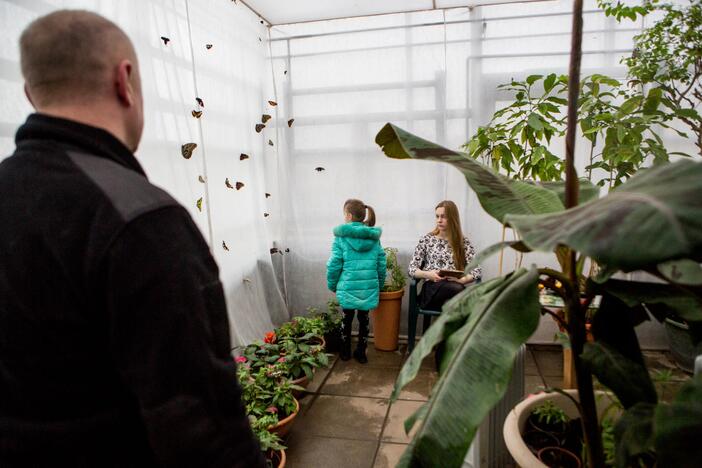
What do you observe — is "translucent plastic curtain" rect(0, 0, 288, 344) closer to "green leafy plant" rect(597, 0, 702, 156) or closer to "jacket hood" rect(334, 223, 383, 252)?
"jacket hood" rect(334, 223, 383, 252)

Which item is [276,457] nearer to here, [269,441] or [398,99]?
[269,441]

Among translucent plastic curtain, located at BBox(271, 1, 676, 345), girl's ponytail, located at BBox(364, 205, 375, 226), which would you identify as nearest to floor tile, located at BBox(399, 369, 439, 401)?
translucent plastic curtain, located at BBox(271, 1, 676, 345)

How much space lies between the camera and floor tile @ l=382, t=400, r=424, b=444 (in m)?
2.57

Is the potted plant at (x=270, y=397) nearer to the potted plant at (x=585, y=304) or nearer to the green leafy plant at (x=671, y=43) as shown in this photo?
the potted plant at (x=585, y=304)

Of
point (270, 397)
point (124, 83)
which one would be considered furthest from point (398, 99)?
point (124, 83)

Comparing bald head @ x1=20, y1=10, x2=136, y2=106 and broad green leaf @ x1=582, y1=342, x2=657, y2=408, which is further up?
bald head @ x1=20, y1=10, x2=136, y2=106

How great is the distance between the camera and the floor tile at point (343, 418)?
8.72ft

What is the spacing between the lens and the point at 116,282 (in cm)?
75

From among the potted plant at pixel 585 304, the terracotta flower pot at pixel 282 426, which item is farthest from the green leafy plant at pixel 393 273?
the potted plant at pixel 585 304

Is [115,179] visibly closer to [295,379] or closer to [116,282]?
[116,282]

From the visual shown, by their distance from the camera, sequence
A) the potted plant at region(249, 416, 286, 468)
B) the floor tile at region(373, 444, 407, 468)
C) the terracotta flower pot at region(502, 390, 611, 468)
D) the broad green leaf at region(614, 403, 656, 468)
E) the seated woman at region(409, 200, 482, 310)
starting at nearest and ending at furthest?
1. the broad green leaf at region(614, 403, 656, 468)
2. the terracotta flower pot at region(502, 390, 611, 468)
3. the potted plant at region(249, 416, 286, 468)
4. the floor tile at region(373, 444, 407, 468)
5. the seated woman at region(409, 200, 482, 310)

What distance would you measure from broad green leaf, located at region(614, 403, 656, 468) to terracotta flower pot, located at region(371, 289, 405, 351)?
3010 millimetres

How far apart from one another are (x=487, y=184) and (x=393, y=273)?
298 centimetres

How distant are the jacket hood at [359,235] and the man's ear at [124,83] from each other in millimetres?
2686
